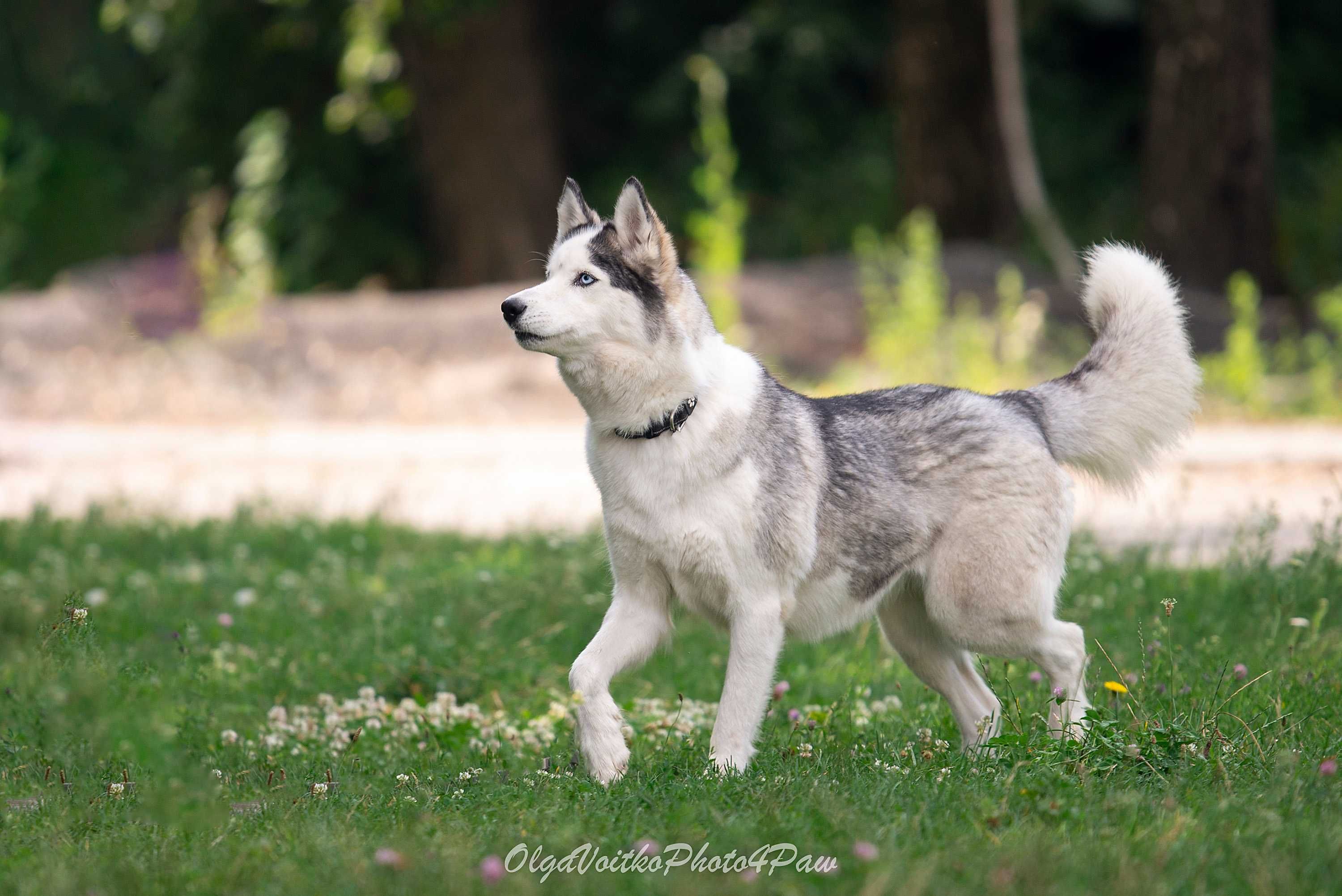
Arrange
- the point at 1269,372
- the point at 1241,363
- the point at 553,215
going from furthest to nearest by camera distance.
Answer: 1. the point at 553,215
2. the point at 1269,372
3. the point at 1241,363

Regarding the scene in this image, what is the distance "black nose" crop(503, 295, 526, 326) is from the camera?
160 inches

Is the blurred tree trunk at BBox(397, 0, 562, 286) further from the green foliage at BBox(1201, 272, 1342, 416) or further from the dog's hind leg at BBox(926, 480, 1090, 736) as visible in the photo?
the dog's hind leg at BBox(926, 480, 1090, 736)

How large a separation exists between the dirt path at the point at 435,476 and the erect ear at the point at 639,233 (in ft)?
12.2

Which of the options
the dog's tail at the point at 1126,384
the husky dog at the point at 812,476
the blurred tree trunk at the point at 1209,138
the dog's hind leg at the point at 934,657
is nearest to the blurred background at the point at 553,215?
the blurred tree trunk at the point at 1209,138

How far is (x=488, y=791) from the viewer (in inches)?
146

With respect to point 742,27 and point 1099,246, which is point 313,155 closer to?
point 742,27

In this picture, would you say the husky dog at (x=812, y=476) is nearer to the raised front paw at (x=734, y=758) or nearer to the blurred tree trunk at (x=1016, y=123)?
the raised front paw at (x=734, y=758)

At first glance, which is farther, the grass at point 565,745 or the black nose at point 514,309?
the black nose at point 514,309

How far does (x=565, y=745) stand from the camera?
14.8 feet

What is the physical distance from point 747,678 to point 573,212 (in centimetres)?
156

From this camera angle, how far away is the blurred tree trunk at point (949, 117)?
563 inches

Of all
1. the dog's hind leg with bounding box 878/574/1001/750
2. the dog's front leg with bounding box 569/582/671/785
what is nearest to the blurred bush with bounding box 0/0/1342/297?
the dog's hind leg with bounding box 878/574/1001/750

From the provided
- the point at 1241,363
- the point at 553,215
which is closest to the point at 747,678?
the point at 1241,363

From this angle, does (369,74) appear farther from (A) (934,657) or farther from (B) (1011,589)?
(B) (1011,589)
